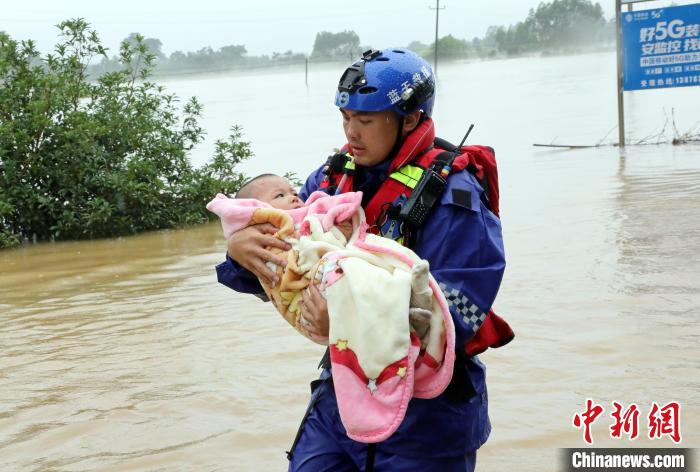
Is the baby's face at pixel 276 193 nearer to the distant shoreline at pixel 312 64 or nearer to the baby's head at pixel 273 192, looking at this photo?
the baby's head at pixel 273 192

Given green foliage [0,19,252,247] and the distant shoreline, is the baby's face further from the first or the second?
the distant shoreline

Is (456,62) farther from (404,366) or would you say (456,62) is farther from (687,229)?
(404,366)

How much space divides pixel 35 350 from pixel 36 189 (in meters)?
4.81

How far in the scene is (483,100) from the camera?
38.0m

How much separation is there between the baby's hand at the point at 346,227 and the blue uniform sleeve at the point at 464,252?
21cm

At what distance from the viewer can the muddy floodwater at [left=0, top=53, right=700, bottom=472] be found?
487 cm

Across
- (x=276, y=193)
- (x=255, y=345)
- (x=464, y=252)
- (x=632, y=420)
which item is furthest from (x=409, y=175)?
A: (x=255, y=345)

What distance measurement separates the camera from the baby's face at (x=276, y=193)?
305 centimetres

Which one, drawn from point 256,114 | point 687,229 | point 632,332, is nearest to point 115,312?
point 632,332

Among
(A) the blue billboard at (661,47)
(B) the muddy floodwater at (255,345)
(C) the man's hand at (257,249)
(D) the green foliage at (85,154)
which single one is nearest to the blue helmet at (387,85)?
(C) the man's hand at (257,249)

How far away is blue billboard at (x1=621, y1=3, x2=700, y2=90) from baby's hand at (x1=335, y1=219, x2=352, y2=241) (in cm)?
1378

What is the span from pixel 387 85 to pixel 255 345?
12.5ft

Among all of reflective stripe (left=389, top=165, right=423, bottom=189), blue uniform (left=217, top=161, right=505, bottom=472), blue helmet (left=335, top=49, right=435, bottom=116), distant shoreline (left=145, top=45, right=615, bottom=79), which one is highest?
distant shoreline (left=145, top=45, right=615, bottom=79)

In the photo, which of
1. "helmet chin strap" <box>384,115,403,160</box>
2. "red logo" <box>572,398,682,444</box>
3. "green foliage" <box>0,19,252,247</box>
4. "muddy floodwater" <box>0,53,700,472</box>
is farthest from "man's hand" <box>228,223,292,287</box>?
"green foliage" <box>0,19,252,247</box>
